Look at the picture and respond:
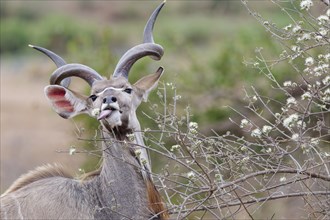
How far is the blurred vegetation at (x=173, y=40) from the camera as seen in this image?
12539mm

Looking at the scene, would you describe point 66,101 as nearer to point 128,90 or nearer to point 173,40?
point 128,90

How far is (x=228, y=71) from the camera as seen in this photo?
12898 mm

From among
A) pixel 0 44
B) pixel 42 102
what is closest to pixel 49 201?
pixel 42 102

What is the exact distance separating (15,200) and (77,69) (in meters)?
0.93

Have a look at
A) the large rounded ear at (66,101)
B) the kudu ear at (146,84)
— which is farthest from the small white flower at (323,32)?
the large rounded ear at (66,101)

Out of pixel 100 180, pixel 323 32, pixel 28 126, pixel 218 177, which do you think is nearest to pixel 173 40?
pixel 100 180

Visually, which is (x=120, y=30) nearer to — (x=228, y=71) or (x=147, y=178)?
(x=228, y=71)

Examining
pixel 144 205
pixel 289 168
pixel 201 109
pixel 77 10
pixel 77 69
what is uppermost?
pixel 77 69

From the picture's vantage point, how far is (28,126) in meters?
21.1

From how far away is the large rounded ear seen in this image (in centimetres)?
675

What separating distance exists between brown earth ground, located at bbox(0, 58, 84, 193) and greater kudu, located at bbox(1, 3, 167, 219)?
14.0ft

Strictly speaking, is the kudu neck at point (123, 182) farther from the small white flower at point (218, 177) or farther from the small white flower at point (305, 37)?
the small white flower at point (305, 37)

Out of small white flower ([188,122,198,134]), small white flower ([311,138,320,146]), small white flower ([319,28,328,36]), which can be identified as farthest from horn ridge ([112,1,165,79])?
small white flower ([311,138,320,146])

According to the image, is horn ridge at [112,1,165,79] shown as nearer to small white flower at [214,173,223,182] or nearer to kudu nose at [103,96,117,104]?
kudu nose at [103,96,117,104]
